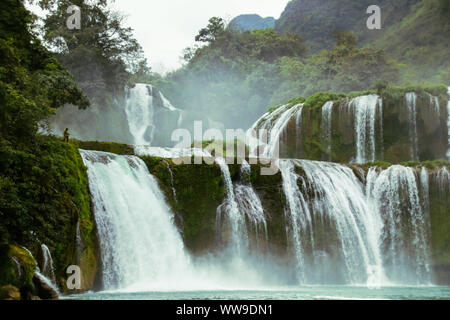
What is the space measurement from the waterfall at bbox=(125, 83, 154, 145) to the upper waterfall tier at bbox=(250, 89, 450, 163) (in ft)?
34.9

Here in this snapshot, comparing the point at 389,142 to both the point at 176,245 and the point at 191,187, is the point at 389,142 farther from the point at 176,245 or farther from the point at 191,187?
the point at 176,245

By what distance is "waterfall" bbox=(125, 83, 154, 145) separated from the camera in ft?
112

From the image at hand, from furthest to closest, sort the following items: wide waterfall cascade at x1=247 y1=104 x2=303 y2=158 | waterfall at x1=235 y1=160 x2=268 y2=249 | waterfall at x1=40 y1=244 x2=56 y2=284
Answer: wide waterfall cascade at x1=247 y1=104 x2=303 y2=158, waterfall at x1=235 y1=160 x2=268 y2=249, waterfall at x1=40 y1=244 x2=56 y2=284

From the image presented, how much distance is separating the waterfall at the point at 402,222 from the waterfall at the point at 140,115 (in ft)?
62.7

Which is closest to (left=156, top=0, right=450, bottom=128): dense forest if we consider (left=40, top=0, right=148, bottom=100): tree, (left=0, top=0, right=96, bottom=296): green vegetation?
(left=40, top=0, right=148, bottom=100): tree

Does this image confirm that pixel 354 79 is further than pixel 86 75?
Yes

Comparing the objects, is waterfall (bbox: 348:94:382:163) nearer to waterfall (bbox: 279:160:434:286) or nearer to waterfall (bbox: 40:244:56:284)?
waterfall (bbox: 279:160:434:286)

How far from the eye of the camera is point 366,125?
2377 centimetres

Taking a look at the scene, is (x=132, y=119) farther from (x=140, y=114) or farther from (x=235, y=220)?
(x=235, y=220)

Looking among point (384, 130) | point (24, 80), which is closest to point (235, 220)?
point (24, 80)

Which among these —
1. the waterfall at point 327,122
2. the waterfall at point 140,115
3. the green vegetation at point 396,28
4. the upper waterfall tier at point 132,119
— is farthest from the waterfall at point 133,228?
the green vegetation at point 396,28

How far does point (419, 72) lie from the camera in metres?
42.5
